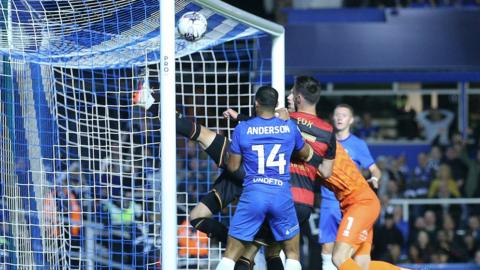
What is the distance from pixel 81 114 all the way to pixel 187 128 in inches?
86.3

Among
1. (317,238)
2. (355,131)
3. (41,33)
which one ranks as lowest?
(317,238)

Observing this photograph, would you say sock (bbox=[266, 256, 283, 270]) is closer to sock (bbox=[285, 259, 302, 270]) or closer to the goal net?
sock (bbox=[285, 259, 302, 270])

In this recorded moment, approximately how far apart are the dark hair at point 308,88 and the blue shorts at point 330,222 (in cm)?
195

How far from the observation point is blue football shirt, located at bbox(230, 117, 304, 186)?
917cm

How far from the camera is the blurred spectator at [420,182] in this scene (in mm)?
15953

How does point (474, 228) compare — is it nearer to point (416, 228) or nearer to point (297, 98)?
point (416, 228)

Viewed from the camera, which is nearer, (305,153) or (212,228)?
(305,153)

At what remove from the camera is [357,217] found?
996cm

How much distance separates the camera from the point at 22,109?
10.7 m

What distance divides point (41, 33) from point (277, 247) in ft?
9.41

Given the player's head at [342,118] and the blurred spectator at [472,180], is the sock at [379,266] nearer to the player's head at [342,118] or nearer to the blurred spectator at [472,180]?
the player's head at [342,118]

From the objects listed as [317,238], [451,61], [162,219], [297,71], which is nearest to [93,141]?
[162,219]

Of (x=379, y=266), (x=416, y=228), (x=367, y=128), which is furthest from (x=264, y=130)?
(x=367, y=128)

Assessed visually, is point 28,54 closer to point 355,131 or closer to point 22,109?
point 22,109
